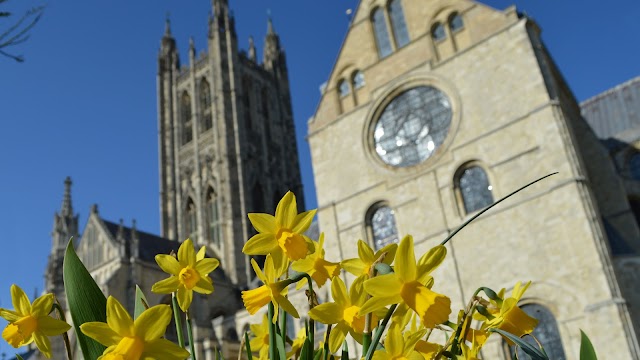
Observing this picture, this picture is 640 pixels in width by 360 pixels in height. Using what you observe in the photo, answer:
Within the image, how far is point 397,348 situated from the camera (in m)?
1.38

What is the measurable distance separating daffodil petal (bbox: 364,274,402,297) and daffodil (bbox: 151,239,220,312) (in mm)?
592

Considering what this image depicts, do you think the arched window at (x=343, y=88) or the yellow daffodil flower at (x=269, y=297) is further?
the arched window at (x=343, y=88)

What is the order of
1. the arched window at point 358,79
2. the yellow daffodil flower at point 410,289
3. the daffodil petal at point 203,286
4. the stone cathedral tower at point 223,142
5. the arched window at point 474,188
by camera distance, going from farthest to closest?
the stone cathedral tower at point 223,142
the arched window at point 358,79
the arched window at point 474,188
the daffodil petal at point 203,286
the yellow daffodil flower at point 410,289

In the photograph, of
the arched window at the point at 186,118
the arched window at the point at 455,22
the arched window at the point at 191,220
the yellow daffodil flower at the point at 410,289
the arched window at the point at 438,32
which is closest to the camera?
the yellow daffodil flower at the point at 410,289

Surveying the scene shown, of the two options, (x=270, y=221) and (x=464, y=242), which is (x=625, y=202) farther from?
(x=270, y=221)

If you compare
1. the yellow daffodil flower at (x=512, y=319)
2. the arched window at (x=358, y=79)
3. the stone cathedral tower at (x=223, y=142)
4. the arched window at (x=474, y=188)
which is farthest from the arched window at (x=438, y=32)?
the stone cathedral tower at (x=223, y=142)

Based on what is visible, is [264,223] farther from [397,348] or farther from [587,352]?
[587,352]

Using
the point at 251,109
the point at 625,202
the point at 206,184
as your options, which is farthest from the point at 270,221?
the point at 251,109

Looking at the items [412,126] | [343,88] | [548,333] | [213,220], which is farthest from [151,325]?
[213,220]

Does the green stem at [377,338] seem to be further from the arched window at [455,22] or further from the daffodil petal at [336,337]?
the arched window at [455,22]

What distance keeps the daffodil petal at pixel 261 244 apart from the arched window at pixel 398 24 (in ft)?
53.5

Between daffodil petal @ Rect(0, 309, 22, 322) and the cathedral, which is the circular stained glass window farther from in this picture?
daffodil petal @ Rect(0, 309, 22, 322)

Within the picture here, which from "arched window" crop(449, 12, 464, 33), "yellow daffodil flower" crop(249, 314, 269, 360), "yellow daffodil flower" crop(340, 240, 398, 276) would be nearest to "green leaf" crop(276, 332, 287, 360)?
"yellow daffodil flower" crop(340, 240, 398, 276)

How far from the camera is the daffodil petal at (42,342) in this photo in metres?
1.49
